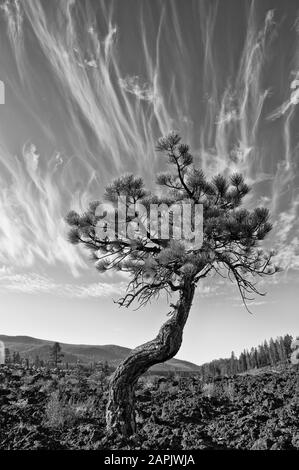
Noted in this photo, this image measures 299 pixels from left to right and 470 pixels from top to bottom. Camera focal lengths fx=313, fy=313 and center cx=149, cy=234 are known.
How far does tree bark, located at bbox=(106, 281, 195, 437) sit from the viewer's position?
5.55 meters

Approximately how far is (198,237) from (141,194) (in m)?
1.91

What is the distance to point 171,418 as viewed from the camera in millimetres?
6570

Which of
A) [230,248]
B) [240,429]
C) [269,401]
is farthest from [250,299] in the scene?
[240,429]

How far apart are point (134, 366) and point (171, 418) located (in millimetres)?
1610

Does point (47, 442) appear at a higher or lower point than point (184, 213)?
lower

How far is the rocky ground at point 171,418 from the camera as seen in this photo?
5.08 m

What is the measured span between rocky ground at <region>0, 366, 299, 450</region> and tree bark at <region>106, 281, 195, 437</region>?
1.07 ft

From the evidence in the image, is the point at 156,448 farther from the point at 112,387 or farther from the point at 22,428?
the point at 22,428
